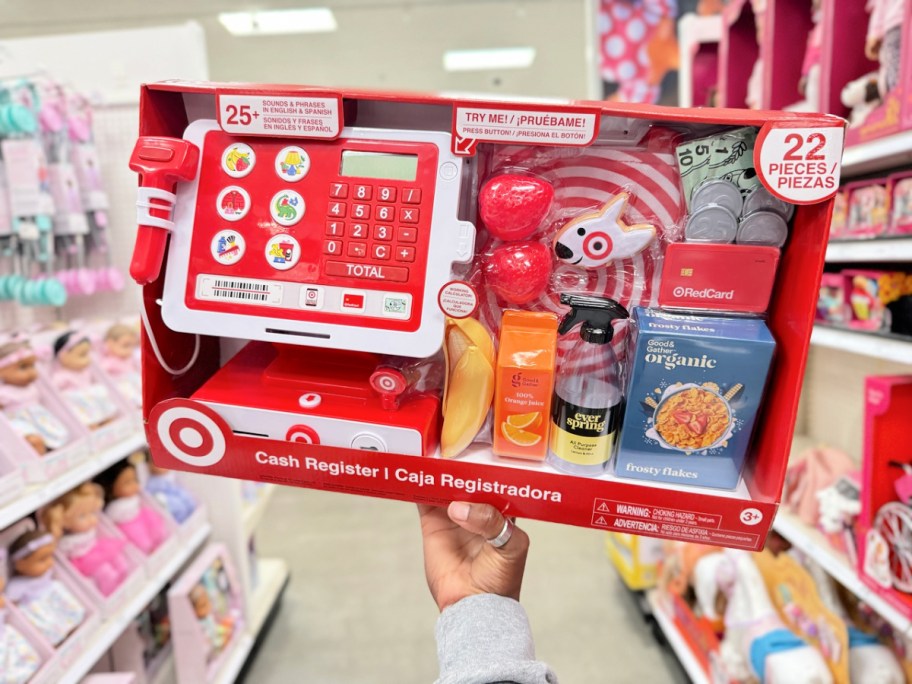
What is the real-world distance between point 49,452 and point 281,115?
104 cm

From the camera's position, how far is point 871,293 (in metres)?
1.15

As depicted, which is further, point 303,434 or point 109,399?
point 109,399

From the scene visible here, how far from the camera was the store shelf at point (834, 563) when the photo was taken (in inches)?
41.1

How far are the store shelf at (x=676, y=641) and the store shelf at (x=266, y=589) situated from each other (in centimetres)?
143

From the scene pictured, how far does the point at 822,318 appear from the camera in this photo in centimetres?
133

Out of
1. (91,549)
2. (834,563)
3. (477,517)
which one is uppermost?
(477,517)

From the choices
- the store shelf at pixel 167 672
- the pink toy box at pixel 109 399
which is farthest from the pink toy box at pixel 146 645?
the pink toy box at pixel 109 399

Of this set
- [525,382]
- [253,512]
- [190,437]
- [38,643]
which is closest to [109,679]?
[38,643]

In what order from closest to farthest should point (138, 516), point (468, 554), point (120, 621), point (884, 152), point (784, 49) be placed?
point (468, 554) → point (884, 152) → point (120, 621) → point (784, 49) → point (138, 516)

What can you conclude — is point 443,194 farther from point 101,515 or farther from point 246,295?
point 101,515

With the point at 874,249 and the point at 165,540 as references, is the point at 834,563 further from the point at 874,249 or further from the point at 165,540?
the point at 165,540

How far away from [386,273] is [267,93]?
26 cm

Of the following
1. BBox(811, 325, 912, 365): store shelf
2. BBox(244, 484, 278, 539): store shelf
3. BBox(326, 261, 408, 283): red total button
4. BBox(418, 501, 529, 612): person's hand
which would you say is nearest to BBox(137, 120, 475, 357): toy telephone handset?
BBox(326, 261, 408, 283): red total button

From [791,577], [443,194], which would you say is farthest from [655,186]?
[791,577]
